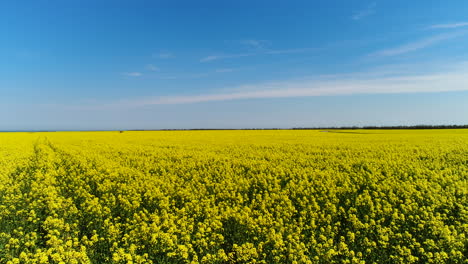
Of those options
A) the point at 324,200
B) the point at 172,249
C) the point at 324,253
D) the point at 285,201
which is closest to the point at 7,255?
the point at 172,249

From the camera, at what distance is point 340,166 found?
46.4 feet

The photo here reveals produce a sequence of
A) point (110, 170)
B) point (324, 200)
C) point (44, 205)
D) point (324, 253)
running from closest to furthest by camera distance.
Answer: point (324, 253), point (44, 205), point (324, 200), point (110, 170)

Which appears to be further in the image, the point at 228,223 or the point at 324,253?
the point at 228,223

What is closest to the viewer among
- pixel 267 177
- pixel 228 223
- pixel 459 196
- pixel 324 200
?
pixel 228 223

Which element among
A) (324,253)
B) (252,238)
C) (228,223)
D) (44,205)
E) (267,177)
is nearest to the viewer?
(324,253)

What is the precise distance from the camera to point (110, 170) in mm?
12844

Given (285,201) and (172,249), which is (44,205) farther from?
(285,201)

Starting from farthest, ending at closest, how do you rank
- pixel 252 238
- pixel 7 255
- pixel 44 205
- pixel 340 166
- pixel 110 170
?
pixel 340 166, pixel 110 170, pixel 44 205, pixel 252 238, pixel 7 255

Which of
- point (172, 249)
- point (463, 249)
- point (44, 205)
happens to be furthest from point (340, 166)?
point (44, 205)

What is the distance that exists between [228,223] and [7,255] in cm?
445

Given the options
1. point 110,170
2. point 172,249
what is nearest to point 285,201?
point 172,249

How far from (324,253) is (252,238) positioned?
170 cm

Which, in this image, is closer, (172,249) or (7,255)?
(7,255)

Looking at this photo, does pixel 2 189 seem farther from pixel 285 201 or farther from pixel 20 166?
pixel 285 201
